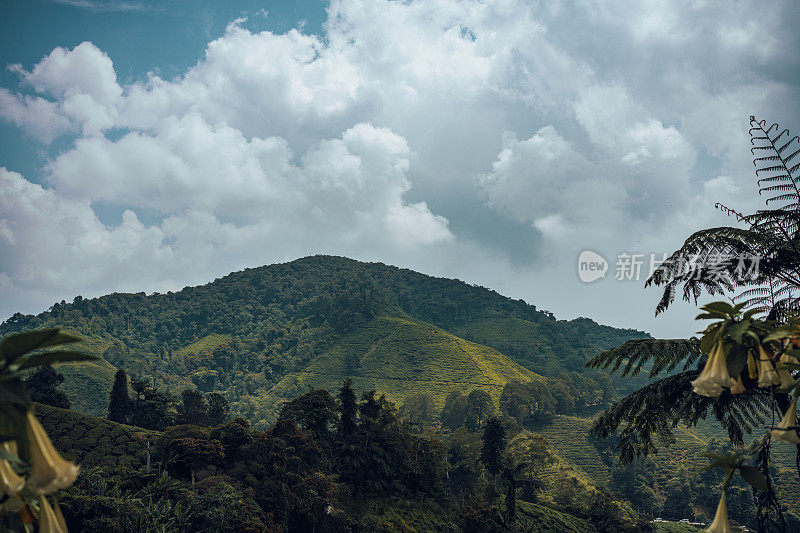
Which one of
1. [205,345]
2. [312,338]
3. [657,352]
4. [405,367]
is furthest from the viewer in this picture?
[205,345]

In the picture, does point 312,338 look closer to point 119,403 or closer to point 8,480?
point 119,403

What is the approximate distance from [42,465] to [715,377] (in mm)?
3040

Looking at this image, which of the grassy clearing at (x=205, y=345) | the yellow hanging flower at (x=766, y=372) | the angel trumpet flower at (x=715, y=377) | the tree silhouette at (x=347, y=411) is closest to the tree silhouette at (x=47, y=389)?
the tree silhouette at (x=347, y=411)

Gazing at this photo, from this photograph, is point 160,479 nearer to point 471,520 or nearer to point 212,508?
point 212,508

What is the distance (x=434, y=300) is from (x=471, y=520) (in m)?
133

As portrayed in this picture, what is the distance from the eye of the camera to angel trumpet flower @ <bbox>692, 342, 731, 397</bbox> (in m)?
2.60

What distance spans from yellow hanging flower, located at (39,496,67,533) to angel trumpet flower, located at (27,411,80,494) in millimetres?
168

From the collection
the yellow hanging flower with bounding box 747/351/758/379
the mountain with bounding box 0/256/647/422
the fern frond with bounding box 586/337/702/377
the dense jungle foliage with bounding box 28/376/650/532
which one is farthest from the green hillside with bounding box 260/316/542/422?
the yellow hanging flower with bounding box 747/351/758/379

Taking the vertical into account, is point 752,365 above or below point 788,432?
above

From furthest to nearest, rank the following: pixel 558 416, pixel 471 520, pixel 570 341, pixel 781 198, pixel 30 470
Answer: pixel 570 341, pixel 558 416, pixel 471 520, pixel 781 198, pixel 30 470

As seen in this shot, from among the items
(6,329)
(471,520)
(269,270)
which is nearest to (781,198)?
(471,520)

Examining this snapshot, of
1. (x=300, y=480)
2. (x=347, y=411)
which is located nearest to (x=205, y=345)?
(x=347, y=411)

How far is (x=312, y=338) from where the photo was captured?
11381cm

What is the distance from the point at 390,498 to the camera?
27.0m
